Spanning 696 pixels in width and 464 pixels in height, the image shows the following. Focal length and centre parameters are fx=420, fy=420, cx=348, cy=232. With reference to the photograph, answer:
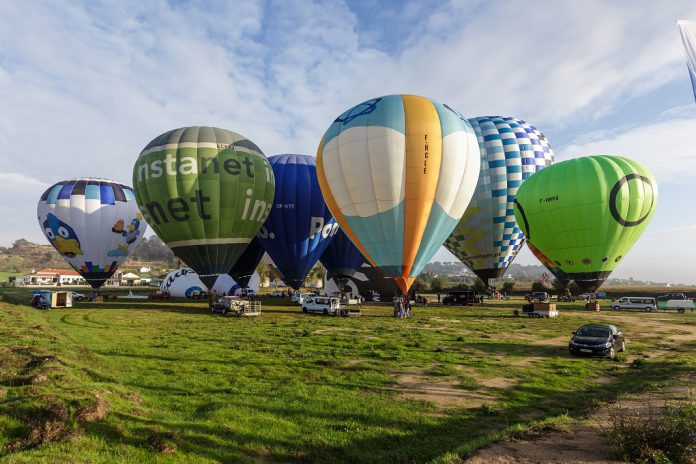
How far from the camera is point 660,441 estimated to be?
7.30 meters

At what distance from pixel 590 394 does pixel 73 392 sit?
15.0 metres

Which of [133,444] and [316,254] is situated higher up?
[316,254]

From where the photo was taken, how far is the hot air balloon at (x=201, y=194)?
3544cm

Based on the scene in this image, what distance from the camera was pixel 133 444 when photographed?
890cm

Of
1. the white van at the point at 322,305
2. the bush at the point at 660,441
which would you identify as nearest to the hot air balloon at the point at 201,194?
the white van at the point at 322,305

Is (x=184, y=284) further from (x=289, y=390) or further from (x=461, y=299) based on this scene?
(x=289, y=390)

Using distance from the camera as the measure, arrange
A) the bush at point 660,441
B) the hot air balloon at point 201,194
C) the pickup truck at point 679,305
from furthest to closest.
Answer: the pickup truck at point 679,305
the hot air balloon at point 201,194
the bush at point 660,441

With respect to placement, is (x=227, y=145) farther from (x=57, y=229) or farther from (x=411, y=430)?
(x=411, y=430)

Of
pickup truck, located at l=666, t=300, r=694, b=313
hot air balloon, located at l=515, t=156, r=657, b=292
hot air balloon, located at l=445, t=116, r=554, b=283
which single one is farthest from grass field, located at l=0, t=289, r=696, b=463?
pickup truck, located at l=666, t=300, r=694, b=313

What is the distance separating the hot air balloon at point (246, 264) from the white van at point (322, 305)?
11.7 meters

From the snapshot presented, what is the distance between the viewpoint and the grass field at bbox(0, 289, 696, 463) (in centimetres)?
897

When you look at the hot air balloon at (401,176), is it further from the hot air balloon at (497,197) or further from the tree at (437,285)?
the tree at (437,285)

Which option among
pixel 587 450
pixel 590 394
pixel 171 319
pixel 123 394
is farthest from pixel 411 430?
pixel 171 319

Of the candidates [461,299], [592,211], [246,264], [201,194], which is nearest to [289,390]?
[201,194]
